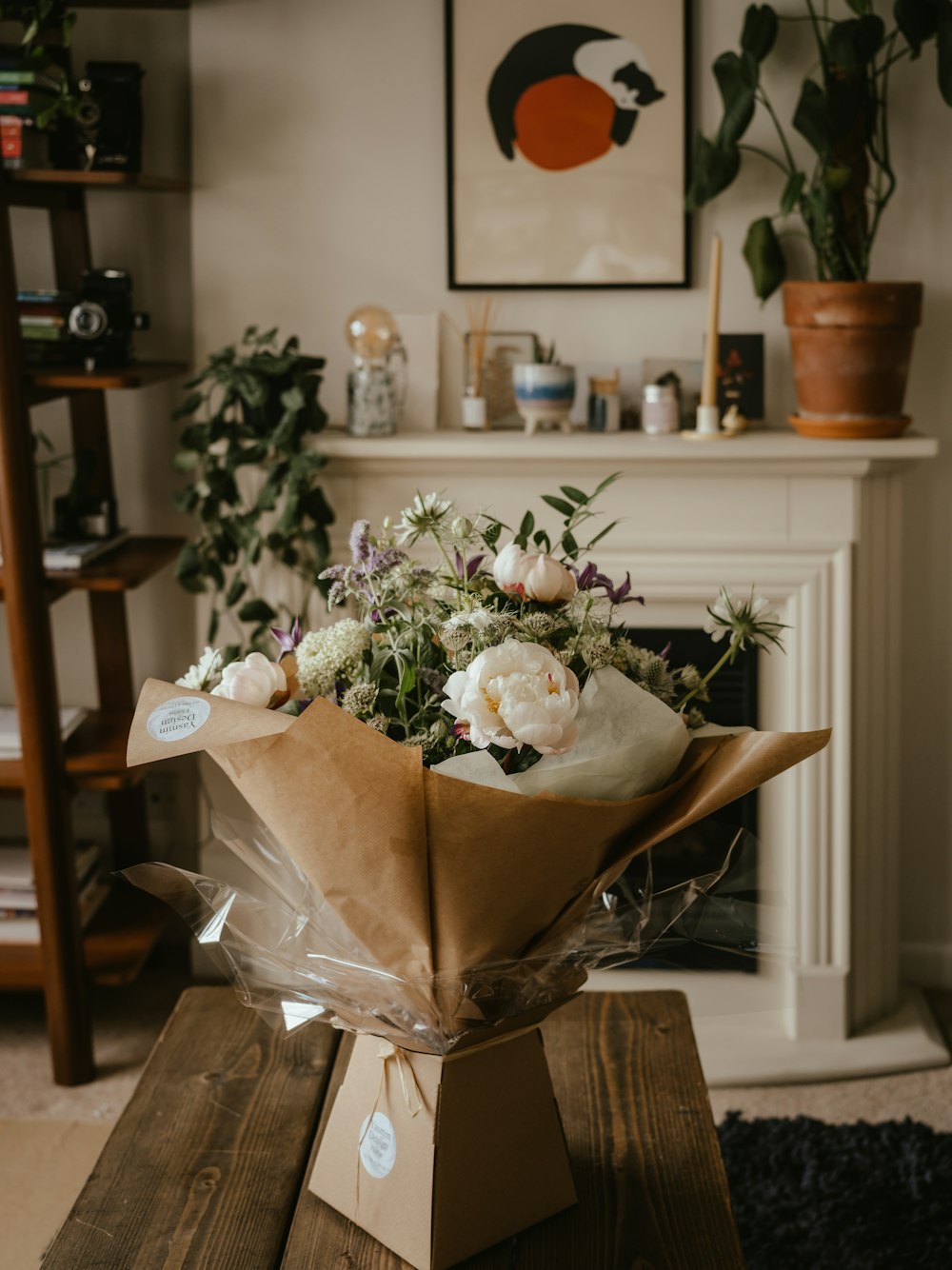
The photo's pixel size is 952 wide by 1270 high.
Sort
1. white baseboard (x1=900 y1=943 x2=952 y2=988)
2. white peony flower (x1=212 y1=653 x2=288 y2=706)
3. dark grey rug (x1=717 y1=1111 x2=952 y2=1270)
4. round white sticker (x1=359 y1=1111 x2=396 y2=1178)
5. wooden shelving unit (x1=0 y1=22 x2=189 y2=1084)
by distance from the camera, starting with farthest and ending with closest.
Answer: white baseboard (x1=900 y1=943 x2=952 y2=988) < wooden shelving unit (x1=0 y1=22 x2=189 y2=1084) < dark grey rug (x1=717 y1=1111 x2=952 y2=1270) < round white sticker (x1=359 y1=1111 x2=396 y2=1178) < white peony flower (x1=212 y1=653 x2=288 y2=706)

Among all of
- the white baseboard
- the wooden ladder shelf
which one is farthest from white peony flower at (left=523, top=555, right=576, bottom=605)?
the white baseboard

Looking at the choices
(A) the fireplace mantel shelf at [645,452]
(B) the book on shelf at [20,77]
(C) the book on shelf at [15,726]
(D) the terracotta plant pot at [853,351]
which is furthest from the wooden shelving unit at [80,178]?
(D) the terracotta plant pot at [853,351]

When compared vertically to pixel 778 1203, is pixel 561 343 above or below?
above

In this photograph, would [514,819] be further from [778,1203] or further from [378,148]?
[378,148]

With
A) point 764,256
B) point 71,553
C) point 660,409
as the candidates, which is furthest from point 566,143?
point 71,553

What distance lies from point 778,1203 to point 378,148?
2058mm

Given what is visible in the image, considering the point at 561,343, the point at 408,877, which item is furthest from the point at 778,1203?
the point at 561,343

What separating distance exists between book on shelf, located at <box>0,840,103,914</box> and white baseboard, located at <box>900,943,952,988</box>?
1753 mm

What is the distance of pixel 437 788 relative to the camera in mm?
864

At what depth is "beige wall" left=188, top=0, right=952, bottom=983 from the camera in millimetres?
2518

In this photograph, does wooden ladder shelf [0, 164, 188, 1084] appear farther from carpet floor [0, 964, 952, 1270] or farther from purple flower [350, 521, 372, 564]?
purple flower [350, 521, 372, 564]

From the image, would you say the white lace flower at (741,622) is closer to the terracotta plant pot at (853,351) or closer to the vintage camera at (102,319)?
the terracotta plant pot at (853,351)

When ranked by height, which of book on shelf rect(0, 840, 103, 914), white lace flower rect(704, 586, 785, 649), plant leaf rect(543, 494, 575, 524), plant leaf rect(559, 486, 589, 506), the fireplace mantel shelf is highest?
plant leaf rect(559, 486, 589, 506)

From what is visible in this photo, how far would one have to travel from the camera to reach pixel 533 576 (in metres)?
0.96
